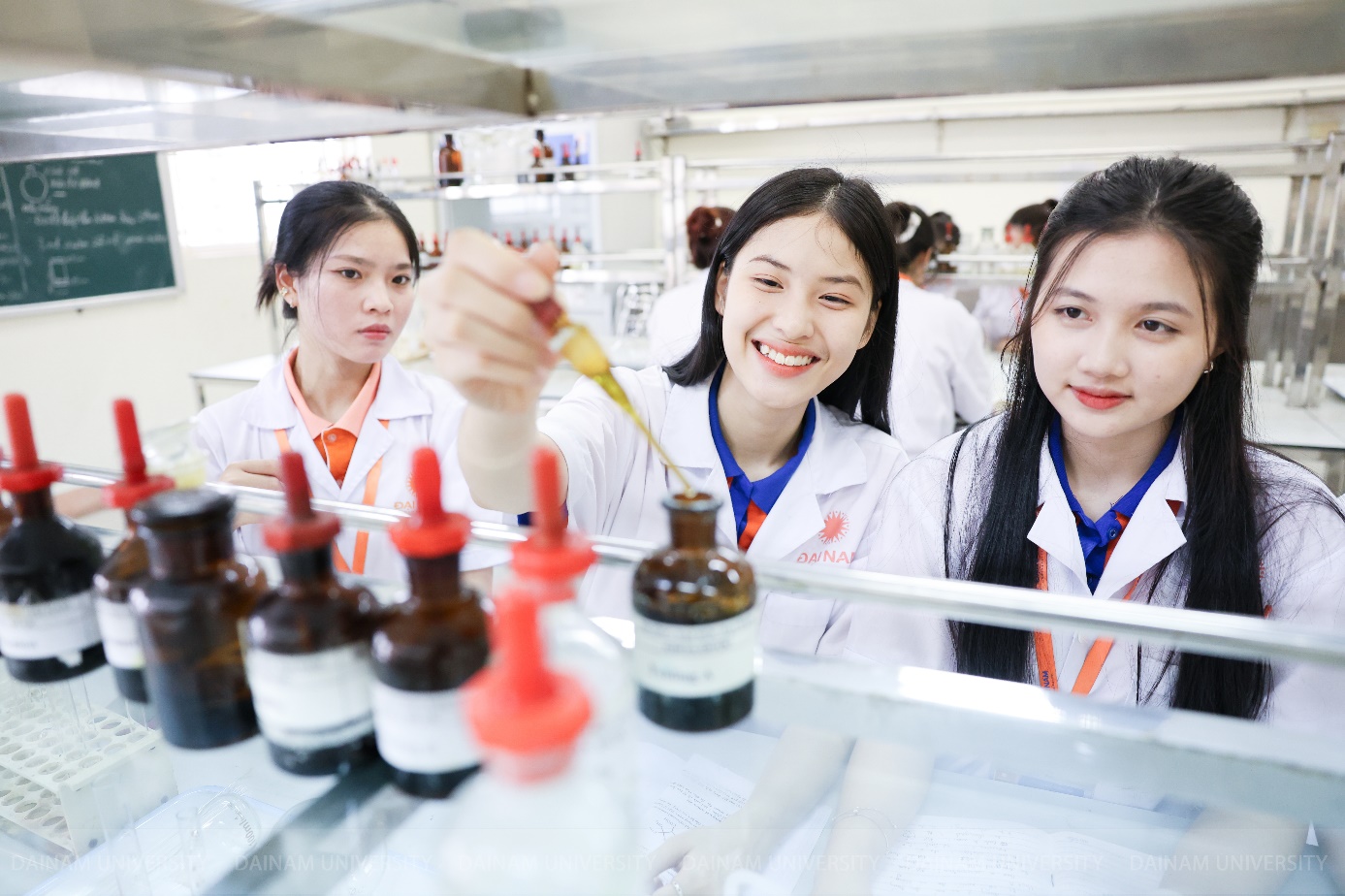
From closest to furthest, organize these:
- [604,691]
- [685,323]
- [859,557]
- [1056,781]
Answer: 1. [604,691]
2. [1056,781]
3. [859,557]
4. [685,323]

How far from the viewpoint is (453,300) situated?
2.26ft

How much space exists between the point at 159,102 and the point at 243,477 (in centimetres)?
72

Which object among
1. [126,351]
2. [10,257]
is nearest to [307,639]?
[10,257]

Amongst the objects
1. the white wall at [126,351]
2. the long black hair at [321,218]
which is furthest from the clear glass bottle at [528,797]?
the white wall at [126,351]

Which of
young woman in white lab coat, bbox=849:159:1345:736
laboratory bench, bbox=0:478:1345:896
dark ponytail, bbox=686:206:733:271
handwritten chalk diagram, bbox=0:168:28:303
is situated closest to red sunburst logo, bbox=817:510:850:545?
young woman in white lab coat, bbox=849:159:1345:736

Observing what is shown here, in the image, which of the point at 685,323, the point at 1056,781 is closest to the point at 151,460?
the point at 1056,781

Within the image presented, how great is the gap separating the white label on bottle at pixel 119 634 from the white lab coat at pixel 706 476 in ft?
2.28

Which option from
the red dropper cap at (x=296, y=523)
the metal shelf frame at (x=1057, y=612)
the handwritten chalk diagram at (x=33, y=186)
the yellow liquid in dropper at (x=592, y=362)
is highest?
the handwritten chalk diagram at (x=33, y=186)

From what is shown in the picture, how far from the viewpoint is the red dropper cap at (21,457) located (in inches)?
24.9

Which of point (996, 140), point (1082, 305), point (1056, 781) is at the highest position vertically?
point (996, 140)

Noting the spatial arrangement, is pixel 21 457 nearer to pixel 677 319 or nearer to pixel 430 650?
pixel 430 650

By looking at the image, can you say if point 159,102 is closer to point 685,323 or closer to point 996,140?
point 685,323

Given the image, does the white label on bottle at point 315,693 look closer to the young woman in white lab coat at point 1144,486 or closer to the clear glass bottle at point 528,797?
the clear glass bottle at point 528,797

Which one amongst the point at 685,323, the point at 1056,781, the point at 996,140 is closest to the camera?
the point at 1056,781
